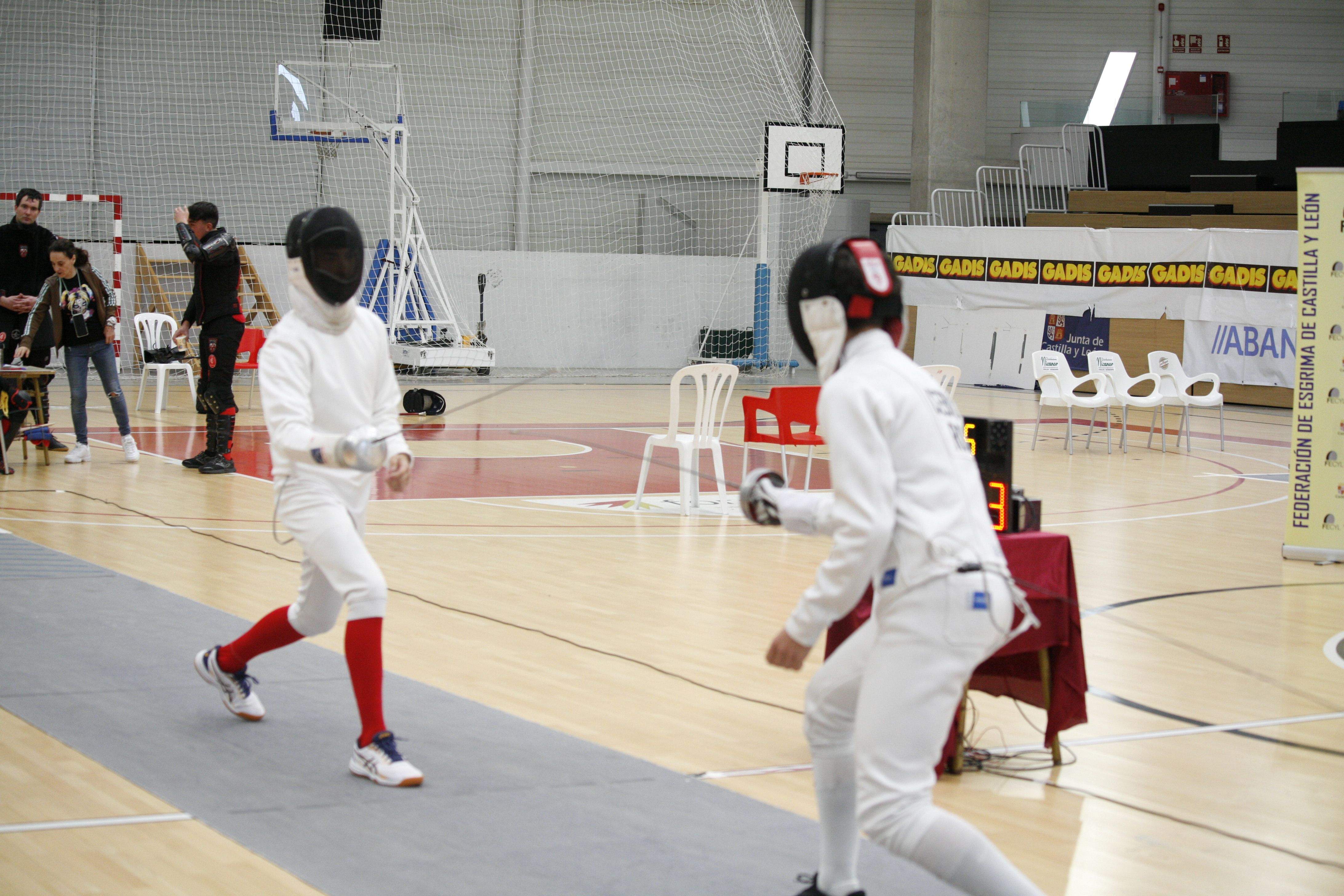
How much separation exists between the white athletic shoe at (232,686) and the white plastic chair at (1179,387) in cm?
1080

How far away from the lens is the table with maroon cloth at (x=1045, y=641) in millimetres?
3926

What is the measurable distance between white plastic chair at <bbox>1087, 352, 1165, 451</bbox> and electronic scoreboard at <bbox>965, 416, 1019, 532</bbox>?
882cm

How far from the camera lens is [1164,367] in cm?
1541

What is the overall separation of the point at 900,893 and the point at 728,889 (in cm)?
40

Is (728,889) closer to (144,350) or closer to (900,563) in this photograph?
(900,563)

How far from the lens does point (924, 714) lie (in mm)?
2479

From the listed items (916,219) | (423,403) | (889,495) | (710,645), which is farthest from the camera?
(916,219)

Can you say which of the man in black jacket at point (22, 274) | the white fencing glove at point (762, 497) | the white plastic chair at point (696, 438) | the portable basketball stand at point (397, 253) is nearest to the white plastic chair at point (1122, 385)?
the white plastic chair at point (696, 438)

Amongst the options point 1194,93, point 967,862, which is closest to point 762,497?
point 967,862

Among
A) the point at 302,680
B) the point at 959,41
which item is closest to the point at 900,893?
the point at 302,680

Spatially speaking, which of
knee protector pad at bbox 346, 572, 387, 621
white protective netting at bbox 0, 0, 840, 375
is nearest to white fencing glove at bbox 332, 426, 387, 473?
knee protector pad at bbox 346, 572, 387, 621

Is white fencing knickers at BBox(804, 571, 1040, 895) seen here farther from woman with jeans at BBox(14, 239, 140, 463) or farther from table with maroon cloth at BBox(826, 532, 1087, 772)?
woman with jeans at BBox(14, 239, 140, 463)

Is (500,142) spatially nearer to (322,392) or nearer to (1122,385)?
(1122,385)

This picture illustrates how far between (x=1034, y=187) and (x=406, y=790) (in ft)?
71.7
